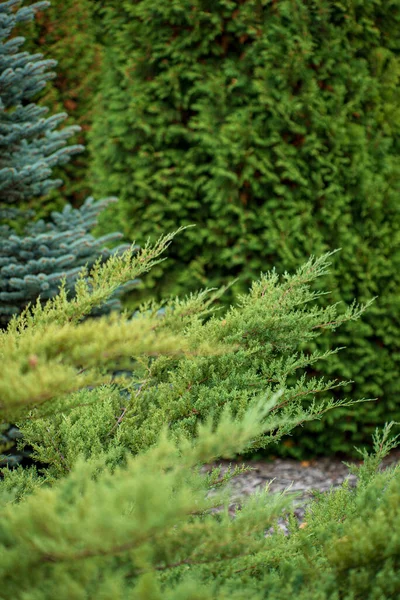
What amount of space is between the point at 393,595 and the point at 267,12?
11.3 ft

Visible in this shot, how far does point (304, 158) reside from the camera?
146 inches

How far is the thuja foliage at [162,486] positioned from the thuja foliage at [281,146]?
1870 mm

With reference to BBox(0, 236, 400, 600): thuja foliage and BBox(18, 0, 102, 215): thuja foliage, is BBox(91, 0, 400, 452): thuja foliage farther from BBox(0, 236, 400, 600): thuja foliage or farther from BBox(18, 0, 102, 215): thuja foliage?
BBox(0, 236, 400, 600): thuja foliage

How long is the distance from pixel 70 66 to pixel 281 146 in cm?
217

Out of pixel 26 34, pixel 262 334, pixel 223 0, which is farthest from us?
pixel 26 34

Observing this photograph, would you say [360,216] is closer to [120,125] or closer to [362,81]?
[362,81]

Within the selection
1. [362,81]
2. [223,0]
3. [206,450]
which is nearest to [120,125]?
[223,0]

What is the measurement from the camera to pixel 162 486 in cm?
84

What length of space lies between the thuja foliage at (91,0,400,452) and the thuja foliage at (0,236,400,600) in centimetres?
187

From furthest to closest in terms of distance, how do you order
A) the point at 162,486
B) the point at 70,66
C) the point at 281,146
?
the point at 70,66
the point at 281,146
the point at 162,486

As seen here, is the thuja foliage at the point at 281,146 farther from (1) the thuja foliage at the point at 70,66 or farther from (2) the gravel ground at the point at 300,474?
(1) the thuja foliage at the point at 70,66

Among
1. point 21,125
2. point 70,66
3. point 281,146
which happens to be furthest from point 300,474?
point 70,66

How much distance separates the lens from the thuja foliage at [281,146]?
3621mm

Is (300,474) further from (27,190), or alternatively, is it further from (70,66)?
(70,66)
